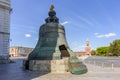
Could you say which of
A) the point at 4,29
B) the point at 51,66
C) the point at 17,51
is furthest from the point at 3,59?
the point at 17,51

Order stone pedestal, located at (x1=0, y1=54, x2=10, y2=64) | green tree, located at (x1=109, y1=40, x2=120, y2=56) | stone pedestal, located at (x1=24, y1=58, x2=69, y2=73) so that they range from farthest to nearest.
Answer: green tree, located at (x1=109, y1=40, x2=120, y2=56)
stone pedestal, located at (x1=0, y1=54, x2=10, y2=64)
stone pedestal, located at (x1=24, y1=58, x2=69, y2=73)

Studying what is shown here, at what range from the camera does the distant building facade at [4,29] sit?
2488cm

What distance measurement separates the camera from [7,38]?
25.6 m

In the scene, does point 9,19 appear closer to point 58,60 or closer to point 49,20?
point 49,20

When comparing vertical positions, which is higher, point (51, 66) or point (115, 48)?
point (115, 48)

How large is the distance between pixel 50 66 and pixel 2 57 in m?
12.8

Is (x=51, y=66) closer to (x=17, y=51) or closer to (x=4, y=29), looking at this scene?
(x=4, y=29)

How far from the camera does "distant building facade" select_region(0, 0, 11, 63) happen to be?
81.6 ft

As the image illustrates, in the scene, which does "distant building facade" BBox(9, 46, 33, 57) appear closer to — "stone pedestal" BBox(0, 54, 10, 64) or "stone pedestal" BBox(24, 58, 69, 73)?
"stone pedestal" BBox(0, 54, 10, 64)

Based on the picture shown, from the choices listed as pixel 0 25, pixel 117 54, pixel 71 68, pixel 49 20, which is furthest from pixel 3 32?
pixel 117 54

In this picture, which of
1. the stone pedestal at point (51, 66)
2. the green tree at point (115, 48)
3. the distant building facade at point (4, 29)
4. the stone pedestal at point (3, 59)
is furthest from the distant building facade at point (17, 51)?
the stone pedestal at point (51, 66)

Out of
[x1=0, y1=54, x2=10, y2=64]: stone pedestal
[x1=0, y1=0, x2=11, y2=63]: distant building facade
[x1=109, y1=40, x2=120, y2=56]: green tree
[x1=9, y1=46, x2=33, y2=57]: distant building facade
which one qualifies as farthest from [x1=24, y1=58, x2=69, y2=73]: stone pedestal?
[x1=109, y1=40, x2=120, y2=56]: green tree

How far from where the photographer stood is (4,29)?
2534 cm

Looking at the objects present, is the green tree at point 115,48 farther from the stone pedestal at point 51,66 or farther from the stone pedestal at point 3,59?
the stone pedestal at point 51,66
